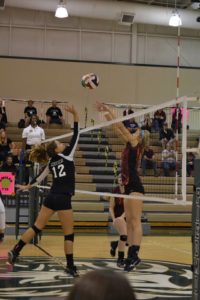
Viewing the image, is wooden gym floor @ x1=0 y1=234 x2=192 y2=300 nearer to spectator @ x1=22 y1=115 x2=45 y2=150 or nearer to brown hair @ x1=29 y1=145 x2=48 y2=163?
brown hair @ x1=29 y1=145 x2=48 y2=163

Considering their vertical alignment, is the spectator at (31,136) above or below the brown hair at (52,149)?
above

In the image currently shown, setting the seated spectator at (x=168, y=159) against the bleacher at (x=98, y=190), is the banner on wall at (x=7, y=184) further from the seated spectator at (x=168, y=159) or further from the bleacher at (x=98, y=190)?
the seated spectator at (x=168, y=159)

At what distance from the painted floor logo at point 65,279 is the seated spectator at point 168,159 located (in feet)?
5.80

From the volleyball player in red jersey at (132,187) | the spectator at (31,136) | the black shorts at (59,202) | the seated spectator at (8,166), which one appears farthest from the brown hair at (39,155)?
the spectator at (31,136)

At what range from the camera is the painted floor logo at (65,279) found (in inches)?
241

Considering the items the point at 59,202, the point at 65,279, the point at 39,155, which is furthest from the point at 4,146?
the point at 65,279

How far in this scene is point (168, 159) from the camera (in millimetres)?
9812

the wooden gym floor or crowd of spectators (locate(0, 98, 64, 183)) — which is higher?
crowd of spectators (locate(0, 98, 64, 183))

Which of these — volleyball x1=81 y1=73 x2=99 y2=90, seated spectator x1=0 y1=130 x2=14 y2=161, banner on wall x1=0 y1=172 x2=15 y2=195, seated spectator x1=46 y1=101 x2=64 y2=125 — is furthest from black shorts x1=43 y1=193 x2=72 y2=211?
seated spectator x1=46 y1=101 x2=64 y2=125

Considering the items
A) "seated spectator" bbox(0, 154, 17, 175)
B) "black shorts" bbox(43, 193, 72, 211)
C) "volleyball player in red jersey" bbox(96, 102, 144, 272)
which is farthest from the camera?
"seated spectator" bbox(0, 154, 17, 175)

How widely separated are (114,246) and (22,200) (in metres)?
6.36

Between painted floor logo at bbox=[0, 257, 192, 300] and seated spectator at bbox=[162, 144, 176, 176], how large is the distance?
69.6 inches

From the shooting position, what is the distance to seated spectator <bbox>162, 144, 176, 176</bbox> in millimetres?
9734

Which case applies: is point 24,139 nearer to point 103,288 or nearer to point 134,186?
point 134,186
